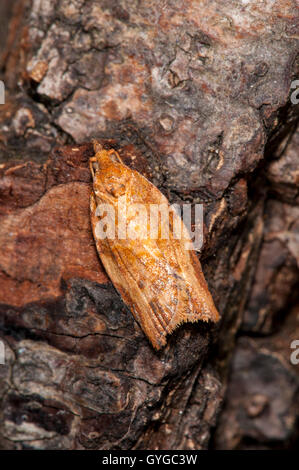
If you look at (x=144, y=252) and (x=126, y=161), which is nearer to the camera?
(x=144, y=252)

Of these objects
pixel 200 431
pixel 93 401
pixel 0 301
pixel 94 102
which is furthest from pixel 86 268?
pixel 200 431

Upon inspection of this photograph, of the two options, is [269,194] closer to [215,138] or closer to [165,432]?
[215,138]

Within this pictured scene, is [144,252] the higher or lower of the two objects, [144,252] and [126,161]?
the lower
